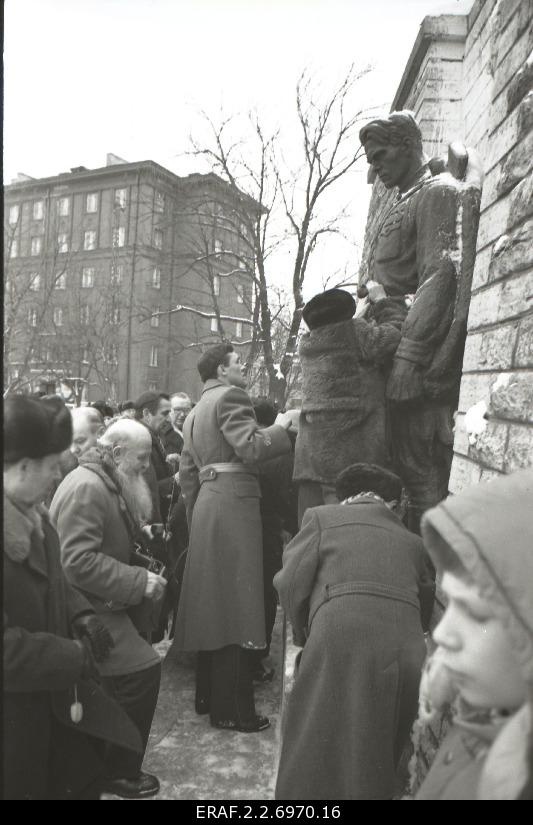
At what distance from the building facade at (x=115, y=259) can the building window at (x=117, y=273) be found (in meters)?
0.03

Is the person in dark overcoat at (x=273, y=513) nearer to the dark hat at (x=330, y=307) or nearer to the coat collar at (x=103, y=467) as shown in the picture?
the dark hat at (x=330, y=307)

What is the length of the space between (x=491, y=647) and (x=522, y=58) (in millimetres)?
2040

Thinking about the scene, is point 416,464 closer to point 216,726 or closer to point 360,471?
point 360,471

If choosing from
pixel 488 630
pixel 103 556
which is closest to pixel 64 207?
pixel 103 556

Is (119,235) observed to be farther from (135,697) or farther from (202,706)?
(135,697)

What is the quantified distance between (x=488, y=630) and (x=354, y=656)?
1.38 metres

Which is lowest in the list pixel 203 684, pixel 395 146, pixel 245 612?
pixel 203 684

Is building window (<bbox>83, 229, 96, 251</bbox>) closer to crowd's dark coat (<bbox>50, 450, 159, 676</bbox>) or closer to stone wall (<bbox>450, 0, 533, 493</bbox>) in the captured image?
crowd's dark coat (<bbox>50, 450, 159, 676</bbox>)

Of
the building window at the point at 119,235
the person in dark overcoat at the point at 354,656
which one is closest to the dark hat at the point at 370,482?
the person in dark overcoat at the point at 354,656

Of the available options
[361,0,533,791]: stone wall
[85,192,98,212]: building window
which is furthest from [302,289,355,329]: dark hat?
[85,192,98,212]: building window

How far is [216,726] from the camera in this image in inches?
143

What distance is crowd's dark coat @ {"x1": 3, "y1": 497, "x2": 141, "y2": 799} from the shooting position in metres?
1.65

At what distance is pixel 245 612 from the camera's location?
371cm

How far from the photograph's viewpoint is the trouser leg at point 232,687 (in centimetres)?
363
